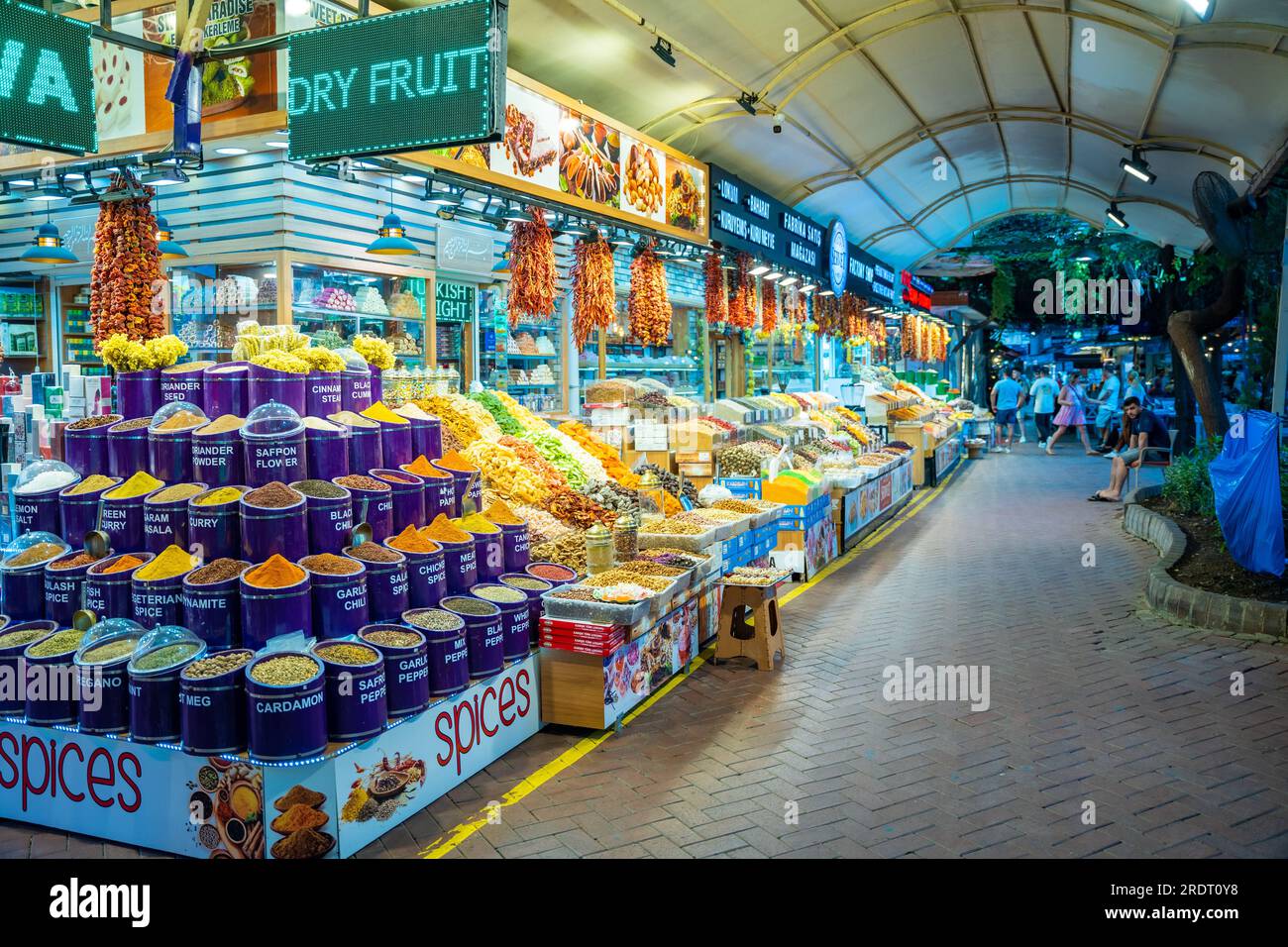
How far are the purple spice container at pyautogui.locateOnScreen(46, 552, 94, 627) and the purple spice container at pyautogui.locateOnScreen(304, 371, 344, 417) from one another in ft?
4.20

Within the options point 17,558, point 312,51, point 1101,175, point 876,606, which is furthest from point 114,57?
point 1101,175

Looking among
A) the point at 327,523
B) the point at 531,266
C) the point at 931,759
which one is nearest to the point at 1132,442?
the point at 531,266

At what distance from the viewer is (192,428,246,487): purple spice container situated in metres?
4.38

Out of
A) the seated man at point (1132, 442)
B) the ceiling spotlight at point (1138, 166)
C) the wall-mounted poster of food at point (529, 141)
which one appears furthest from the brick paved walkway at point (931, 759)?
the seated man at point (1132, 442)

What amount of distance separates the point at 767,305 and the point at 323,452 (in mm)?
9315

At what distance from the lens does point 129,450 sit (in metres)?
4.62

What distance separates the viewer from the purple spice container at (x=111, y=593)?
413 centimetres

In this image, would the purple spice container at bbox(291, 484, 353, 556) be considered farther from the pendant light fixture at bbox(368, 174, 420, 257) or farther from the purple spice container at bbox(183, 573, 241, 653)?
the pendant light fixture at bbox(368, 174, 420, 257)

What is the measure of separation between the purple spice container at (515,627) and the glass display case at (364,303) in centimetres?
358

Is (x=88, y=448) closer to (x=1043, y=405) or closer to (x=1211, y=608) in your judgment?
(x=1211, y=608)

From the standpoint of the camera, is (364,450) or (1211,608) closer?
(364,450)

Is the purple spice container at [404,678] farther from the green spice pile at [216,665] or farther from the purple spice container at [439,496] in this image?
the purple spice container at [439,496]

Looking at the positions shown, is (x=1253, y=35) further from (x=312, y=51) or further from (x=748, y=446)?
(x=312, y=51)
